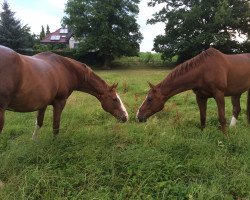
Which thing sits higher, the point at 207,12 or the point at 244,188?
the point at 207,12

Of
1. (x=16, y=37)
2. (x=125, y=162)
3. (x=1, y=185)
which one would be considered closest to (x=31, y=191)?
(x=1, y=185)

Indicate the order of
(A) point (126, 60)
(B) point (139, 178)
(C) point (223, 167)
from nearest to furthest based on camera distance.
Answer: (B) point (139, 178), (C) point (223, 167), (A) point (126, 60)

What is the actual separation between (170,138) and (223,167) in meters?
1.13

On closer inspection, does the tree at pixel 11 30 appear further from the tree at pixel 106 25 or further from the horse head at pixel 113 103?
the horse head at pixel 113 103

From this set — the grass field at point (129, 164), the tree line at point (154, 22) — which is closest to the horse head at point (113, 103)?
the grass field at point (129, 164)

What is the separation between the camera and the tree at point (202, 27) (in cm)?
3005

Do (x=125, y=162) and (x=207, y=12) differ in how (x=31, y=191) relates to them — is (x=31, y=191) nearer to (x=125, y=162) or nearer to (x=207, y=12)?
(x=125, y=162)

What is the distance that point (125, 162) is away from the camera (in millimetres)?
4926

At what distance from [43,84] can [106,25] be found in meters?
28.2

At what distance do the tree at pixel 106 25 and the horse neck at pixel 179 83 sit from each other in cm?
2575

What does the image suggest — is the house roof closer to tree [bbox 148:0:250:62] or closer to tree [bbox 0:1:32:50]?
tree [bbox 0:1:32:50]

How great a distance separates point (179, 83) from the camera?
6.84 m

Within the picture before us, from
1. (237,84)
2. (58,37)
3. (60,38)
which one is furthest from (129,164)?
(60,38)

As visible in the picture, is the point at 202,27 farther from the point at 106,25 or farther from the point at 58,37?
the point at 58,37
